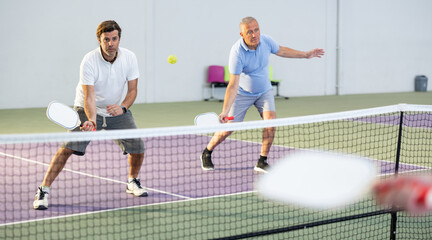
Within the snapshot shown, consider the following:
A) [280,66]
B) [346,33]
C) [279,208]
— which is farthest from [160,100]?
[279,208]

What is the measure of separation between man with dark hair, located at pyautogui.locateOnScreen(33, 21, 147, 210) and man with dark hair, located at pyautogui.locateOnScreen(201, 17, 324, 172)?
1.16m

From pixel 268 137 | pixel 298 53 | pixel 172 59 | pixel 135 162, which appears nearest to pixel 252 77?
pixel 298 53

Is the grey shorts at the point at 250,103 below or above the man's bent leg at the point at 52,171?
above

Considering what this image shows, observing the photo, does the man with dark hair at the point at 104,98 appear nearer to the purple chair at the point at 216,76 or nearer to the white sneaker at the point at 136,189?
the white sneaker at the point at 136,189

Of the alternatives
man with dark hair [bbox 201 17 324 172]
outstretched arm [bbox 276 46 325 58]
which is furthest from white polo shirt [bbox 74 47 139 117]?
outstretched arm [bbox 276 46 325 58]

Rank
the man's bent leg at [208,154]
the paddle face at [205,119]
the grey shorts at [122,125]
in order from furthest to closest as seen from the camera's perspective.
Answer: the man's bent leg at [208,154] → the grey shorts at [122,125] → the paddle face at [205,119]

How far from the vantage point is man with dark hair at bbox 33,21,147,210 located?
467 centimetres

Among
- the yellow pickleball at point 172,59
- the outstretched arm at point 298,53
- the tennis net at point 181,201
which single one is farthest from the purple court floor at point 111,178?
the yellow pickleball at point 172,59

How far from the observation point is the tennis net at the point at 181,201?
3.88m

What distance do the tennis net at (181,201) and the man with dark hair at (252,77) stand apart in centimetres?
37

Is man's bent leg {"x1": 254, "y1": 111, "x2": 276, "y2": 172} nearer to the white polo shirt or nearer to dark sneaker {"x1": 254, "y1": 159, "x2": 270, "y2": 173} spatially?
dark sneaker {"x1": 254, "y1": 159, "x2": 270, "y2": 173}

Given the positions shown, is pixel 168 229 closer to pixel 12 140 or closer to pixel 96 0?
pixel 12 140

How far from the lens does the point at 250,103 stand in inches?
245

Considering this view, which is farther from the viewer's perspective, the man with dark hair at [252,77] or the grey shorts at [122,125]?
the man with dark hair at [252,77]
